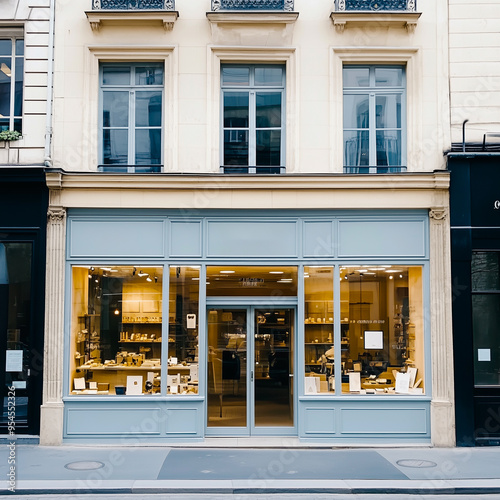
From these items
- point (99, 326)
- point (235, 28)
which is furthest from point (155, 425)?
point (235, 28)

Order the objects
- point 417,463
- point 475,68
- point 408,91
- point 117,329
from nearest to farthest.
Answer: point 417,463
point 117,329
point 475,68
point 408,91

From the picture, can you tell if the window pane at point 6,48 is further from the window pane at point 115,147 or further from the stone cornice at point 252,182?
the stone cornice at point 252,182

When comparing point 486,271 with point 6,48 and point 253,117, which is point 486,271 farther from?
point 6,48

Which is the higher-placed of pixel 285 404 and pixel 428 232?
pixel 428 232

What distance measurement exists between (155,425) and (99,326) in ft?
7.53

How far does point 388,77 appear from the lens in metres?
12.8

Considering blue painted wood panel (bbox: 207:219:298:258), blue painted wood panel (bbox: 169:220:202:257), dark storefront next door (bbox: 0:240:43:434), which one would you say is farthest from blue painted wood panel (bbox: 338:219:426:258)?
dark storefront next door (bbox: 0:240:43:434)

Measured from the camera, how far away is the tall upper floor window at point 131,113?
1264cm

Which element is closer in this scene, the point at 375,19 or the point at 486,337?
the point at 486,337

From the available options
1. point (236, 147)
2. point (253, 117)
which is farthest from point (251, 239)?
point (253, 117)

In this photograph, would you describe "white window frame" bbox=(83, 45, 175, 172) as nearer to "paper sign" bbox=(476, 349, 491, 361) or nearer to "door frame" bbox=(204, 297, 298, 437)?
"door frame" bbox=(204, 297, 298, 437)

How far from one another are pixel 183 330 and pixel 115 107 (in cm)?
492

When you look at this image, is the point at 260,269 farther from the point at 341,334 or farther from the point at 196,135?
the point at 196,135

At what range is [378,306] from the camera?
12.4m
